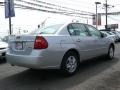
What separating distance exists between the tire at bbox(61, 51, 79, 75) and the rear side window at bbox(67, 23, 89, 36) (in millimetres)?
651

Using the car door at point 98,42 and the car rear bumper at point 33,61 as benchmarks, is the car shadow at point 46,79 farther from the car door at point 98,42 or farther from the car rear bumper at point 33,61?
the car door at point 98,42

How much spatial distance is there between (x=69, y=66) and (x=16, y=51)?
159cm

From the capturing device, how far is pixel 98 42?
805 cm

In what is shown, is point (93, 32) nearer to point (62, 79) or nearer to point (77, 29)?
point (77, 29)

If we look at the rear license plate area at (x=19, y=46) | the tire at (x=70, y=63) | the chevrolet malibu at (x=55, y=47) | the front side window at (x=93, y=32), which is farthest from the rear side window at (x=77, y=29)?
the rear license plate area at (x=19, y=46)

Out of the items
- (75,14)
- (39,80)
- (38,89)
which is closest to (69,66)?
(39,80)

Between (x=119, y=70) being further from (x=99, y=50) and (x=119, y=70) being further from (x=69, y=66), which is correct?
(x=69, y=66)

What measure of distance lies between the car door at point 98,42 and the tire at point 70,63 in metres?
1.17

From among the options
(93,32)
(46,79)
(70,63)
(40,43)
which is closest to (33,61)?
(40,43)

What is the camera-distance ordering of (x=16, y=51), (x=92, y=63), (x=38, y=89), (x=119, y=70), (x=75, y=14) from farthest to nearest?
(x=75, y=14) < (x=92, y=63) < (x=119, y=70) < (x=16, y=51) < (x=38, y=89)

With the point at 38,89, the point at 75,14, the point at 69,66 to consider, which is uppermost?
the point at 75,14

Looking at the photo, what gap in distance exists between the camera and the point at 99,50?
26.7 ft

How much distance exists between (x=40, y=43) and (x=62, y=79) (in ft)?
4.08

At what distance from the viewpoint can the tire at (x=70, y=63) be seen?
6454mm
